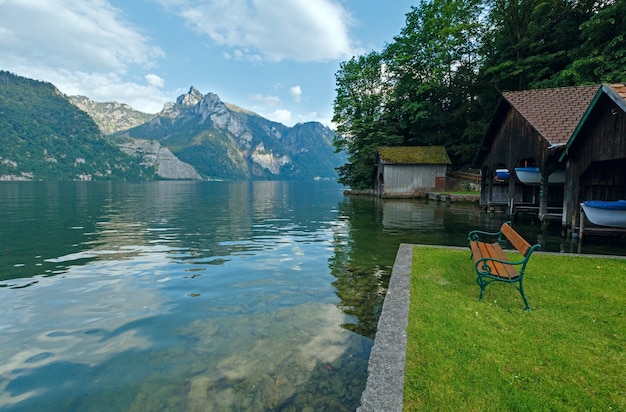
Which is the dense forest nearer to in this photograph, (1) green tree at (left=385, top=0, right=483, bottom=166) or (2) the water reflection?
(1) green tree at (left=385, top=0, right=483, bottom=166)

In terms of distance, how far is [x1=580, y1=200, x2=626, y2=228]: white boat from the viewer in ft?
44.4

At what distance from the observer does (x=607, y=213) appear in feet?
45.0

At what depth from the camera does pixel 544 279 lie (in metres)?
8.14

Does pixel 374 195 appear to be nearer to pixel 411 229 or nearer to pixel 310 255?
pixel 411 229

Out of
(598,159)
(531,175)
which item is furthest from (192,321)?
(531,175)

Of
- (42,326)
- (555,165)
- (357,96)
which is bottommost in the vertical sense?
(42,326)

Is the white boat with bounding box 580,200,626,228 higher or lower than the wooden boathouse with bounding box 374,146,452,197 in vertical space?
lower

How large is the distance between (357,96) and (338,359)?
5588 centimetres

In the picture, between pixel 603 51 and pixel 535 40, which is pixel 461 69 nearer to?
pixel 535 40

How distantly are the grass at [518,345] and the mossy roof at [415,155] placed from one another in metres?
36.4

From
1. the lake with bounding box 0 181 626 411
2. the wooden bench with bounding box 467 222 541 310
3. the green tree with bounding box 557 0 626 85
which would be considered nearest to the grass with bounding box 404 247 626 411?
the wooden bench with bounding box 467 222 541 310

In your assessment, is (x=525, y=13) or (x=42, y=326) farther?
(x=525, y=13)

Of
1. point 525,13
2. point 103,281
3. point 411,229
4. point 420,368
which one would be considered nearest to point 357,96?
point 525,13

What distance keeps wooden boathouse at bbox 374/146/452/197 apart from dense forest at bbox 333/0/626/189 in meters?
4.16
